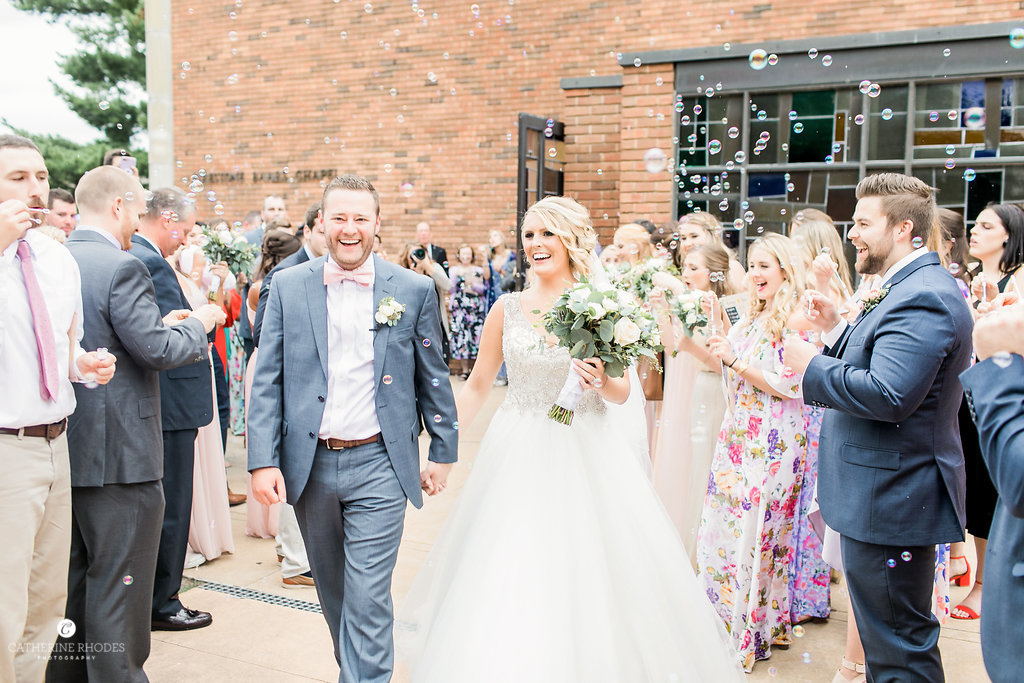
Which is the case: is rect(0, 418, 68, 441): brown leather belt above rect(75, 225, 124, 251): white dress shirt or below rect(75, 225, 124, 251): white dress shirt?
below

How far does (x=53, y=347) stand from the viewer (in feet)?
9.53

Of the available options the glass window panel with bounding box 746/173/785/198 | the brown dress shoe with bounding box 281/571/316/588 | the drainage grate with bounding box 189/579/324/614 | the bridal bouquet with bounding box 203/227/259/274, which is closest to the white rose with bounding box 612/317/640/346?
the drainage grate with bounding box 189/579/324/614

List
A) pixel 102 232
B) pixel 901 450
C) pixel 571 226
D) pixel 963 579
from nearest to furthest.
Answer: pixel 901 450
pixel 102 232
pixel 571 226
pixel 963 579

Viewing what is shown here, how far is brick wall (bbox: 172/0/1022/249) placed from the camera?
10625mm

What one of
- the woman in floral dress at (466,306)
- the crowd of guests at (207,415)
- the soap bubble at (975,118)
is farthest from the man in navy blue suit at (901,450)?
the woman in floral dress at (466,306)

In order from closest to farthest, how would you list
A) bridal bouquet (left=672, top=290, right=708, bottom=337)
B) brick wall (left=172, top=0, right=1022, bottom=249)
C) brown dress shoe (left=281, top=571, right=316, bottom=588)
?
bridal bouquet (left=672, top=290, right=708, bottom=337), brown dress shoe (left=281, top=571, right=316, bottom=588), brick wall (left=172, top=0, right=1022, bottom=249)

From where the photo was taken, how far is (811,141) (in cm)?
944

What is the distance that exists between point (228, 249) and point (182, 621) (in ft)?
9.42

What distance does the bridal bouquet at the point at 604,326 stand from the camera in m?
3.31

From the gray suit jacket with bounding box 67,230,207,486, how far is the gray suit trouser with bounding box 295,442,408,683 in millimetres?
783

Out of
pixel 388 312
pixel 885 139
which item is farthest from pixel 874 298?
pixel 885 139

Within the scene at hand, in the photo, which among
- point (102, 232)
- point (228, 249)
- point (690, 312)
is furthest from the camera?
point (228, 249)

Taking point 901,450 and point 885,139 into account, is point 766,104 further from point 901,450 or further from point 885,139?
point 901,450

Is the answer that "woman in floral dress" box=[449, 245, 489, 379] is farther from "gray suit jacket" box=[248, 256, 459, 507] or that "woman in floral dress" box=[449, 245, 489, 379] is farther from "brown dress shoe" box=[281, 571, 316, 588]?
"gray suit jacket" box=[248, 256, 459, 507]
